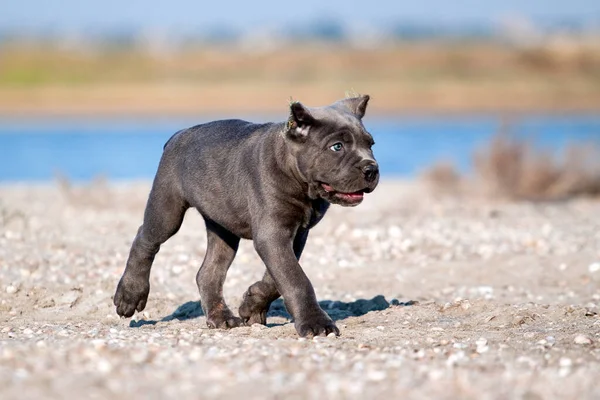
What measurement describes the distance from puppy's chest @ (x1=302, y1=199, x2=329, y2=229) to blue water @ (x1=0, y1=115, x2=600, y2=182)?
37.5 ft

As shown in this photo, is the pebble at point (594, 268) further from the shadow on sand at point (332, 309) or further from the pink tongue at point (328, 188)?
the pink tongue at point (328, 188)

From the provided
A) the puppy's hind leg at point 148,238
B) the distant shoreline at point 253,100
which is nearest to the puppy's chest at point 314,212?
the puppy's hind leg at point 148,238

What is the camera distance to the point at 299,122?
24.8 feet

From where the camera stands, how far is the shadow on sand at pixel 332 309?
30.0 feet

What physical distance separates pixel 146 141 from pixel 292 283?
1134 inches

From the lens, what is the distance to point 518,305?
9172 mm

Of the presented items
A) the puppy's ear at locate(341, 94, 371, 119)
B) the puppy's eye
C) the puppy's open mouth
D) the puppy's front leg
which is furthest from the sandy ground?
the puppy's ear at locate(341, 94, 371, 119)

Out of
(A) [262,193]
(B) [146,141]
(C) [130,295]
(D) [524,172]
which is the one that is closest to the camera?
(A) [262,193]

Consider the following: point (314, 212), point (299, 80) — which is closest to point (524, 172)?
point (314, 212)

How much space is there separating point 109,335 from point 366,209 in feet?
31.8

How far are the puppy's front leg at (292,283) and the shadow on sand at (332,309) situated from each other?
5.30 feet

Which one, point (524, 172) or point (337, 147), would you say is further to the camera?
point (524, 172)

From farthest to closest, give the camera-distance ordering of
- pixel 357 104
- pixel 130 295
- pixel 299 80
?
1. pixel 299 80
2. pixel 130 295
3. pixel 357 104

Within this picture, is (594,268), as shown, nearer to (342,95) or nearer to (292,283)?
(292,283)
